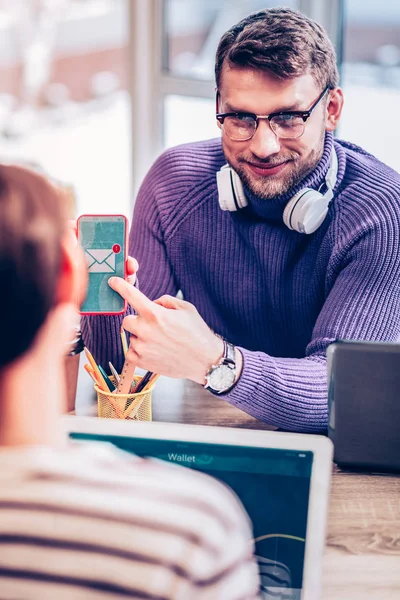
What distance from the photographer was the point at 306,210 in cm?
143

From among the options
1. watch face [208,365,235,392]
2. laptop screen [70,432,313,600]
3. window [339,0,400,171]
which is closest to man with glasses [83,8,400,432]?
watch face [208,365,235,392]

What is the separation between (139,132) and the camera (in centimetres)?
265

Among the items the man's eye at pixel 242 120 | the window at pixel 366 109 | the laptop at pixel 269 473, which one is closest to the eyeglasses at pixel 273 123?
the man's eye at pixel 242 120

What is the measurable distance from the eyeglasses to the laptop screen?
2.65ft

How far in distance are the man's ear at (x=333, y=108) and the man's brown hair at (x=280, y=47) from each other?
0.03m

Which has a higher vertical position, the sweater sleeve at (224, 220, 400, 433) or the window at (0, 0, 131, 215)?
the window at (0, 0, 131, 215)

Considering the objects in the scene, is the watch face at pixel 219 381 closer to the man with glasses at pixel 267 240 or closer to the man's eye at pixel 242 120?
the man with glasses at pixel 267 240

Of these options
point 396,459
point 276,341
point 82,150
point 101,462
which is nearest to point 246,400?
point 396,459

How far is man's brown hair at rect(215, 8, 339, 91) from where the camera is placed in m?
1.37

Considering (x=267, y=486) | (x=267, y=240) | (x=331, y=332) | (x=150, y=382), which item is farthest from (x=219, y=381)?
(x=267, y=240)

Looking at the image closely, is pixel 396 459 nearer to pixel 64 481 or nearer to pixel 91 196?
pixel 64 481

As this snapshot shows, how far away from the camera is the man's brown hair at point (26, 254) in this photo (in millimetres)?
496

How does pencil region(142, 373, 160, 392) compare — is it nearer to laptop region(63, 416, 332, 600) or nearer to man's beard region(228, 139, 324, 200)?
laptop region(63, 416, 332, 600)

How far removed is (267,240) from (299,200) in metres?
0.16
